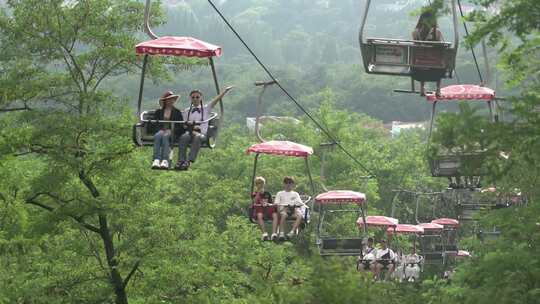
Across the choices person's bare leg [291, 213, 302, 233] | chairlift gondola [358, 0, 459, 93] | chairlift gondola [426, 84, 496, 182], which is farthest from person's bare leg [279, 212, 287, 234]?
chairlift gondola [358, 0, 459, 93]

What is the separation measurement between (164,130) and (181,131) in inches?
13.8

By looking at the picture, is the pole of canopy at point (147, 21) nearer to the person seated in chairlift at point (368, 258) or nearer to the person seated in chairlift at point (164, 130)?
the person seated in chairlift at point (164, 130)

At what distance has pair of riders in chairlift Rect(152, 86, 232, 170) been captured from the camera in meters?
17.1

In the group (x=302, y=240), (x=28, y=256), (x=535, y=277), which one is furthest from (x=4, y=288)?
(x=302, y=240)

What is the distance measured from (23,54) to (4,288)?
16.5 ft

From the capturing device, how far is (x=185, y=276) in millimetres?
27234

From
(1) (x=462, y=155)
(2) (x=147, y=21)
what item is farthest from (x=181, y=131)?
(1) (x=462, y=155)

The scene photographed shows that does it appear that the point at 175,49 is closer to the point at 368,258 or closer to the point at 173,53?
the point at 173,53

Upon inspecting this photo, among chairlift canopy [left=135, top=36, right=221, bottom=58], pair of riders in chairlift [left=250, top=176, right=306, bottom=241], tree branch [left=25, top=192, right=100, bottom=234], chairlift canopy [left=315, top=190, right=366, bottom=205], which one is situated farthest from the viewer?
tree branch [left=25, top=192, right=100, bottom=234]

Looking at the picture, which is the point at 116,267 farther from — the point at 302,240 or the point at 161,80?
the point at 302,240

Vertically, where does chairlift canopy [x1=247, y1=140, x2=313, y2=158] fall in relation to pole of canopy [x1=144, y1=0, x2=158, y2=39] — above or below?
below

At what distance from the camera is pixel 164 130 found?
17344 millimetres

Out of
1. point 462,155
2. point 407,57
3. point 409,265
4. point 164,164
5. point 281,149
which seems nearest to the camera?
point 164,164

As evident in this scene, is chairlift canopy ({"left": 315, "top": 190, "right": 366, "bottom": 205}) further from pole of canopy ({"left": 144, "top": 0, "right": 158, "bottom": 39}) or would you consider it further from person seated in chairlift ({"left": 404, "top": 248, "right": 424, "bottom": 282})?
person seated in chairlift ({"left": 404, "top": 248, "right": 424, "bottom": 282})
